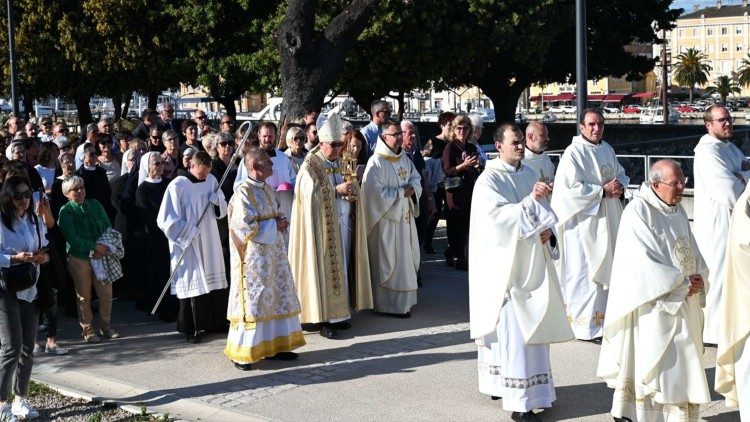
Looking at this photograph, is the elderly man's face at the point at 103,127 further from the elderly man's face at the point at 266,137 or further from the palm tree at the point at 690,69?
the palm tree at the point at 690,69

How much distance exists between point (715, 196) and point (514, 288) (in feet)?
8.41

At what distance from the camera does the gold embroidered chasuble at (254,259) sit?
28.1 ft

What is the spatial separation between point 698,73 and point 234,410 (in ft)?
346

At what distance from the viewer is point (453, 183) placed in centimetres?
1257

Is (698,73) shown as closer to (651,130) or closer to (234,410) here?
(651,130)

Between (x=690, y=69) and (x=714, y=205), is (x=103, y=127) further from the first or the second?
(x=690, y=69)

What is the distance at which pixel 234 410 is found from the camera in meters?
7.55

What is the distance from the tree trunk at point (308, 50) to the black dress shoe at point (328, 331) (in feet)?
26.2

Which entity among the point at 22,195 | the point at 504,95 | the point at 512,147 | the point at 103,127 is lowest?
the point at 22,195

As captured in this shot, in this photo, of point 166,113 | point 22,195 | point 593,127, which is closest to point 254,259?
point 22,195

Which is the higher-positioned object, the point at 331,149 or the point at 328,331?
the point at 331,149

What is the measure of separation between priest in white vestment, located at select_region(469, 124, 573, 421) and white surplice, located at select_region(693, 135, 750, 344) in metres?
2.19

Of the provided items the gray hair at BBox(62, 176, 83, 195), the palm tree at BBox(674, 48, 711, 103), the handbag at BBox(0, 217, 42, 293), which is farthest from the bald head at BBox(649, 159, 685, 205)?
the palm tree at BBox(674, 48, 711, 103)

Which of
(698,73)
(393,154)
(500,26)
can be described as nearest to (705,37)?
(698,73)
